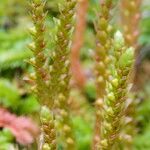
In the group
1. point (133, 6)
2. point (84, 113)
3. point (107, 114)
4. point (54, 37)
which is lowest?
point (107, 114)

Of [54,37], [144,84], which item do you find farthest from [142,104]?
[54,37]

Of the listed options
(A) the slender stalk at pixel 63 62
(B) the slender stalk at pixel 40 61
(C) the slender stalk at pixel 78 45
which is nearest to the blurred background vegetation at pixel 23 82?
(C) the slender stalk at pixel 78 45

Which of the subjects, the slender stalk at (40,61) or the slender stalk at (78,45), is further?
the slender stalk at (78,45)

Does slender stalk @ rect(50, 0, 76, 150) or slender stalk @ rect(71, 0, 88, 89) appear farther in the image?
slender stalk @ rect(71, 0, 88, 89)

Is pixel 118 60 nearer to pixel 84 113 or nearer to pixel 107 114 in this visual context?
pixel 107 114

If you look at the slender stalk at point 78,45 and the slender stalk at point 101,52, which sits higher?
the slender stalk at point 78,45

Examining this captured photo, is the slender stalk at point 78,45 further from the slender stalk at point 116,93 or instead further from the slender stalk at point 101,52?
the slender stalk at point 116,93

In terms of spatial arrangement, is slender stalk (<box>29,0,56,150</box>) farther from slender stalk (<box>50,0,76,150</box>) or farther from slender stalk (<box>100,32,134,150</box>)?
slender stalk (<box>100,32,134,150</box>)

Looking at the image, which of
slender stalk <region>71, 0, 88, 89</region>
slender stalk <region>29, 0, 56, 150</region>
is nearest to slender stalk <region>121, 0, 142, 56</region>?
slender stalk <region>71, 0, 88, 89</region>

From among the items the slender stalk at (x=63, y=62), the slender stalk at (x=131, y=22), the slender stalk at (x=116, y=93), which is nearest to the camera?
the slender stalk at (x=116, y=93)
